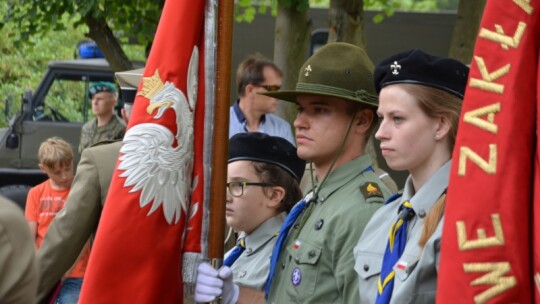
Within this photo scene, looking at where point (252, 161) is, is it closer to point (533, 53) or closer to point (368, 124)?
point (368, 124)

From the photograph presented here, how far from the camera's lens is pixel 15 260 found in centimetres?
222

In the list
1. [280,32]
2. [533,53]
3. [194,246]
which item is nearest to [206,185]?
[194,246]

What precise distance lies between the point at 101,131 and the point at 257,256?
6802 millimetres

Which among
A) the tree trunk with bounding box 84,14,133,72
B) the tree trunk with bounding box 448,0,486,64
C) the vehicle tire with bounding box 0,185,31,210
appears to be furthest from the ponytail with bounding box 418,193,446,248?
the vehicle tire with bounding box 0,185,31,210

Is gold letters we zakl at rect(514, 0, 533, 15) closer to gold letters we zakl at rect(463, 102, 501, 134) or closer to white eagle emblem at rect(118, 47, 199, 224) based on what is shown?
gold letters we zakl at rect(463, 102, 501, 134)

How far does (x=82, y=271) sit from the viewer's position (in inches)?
255

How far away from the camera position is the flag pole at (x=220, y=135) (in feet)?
13.8

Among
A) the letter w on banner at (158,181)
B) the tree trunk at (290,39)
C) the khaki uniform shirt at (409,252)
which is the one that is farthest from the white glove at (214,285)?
the tree trunk at (290,39)

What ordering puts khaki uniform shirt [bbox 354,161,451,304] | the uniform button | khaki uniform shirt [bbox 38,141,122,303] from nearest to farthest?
1. khaki uniform shirt [bbox 354,161,451,304]
2. the uniform button
3. khaki uniform shirt [bbox 38,141,122,303]

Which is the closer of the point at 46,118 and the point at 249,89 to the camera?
the point at 249,89

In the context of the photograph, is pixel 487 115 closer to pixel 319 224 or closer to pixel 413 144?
pixel 413 144

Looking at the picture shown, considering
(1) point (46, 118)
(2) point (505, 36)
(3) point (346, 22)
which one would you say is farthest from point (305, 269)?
(1) point (46, 118)

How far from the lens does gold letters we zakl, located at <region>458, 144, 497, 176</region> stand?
278cm

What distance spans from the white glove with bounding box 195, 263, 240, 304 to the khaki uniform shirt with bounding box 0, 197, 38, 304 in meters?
1.80
